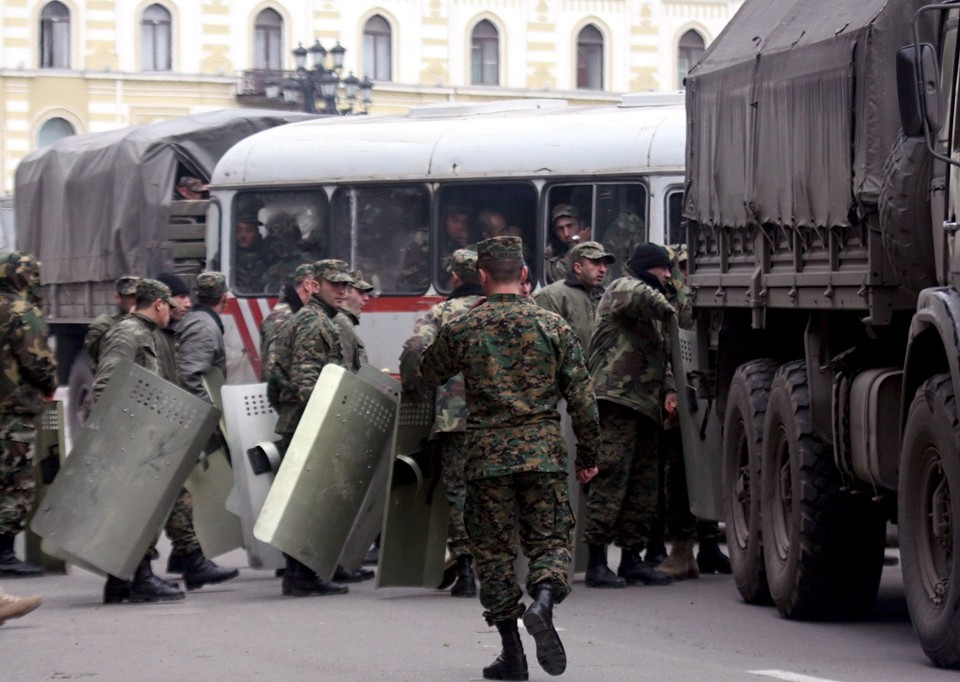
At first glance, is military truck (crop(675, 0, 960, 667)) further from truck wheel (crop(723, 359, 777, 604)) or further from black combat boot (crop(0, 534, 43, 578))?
black combat boot (crop(0, 534, 43, 578))

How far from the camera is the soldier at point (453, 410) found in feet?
35.2

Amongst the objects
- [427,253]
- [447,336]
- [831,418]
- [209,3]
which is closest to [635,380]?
[831,418]

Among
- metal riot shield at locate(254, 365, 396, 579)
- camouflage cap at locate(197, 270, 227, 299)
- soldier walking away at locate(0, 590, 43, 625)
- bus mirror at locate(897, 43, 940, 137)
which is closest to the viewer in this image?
bus mirror at locate(897, 43, 940, 137)

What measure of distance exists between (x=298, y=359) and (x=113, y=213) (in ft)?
36.1

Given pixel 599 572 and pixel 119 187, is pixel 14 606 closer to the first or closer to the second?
pixel 599 572

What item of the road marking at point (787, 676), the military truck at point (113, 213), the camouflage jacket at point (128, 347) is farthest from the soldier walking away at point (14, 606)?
the military truck at point (113, 213)

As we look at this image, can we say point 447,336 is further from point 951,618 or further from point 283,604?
point 283,604

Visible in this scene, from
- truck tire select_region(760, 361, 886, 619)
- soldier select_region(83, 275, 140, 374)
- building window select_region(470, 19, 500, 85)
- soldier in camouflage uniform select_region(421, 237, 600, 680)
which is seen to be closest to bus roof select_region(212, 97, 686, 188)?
soldier select_region(83, 275, 140, 374)

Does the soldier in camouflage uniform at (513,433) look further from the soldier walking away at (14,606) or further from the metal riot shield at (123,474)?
the metal riot shield at (123,474)

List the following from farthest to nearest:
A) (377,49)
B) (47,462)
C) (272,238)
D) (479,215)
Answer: (377,49) → (272,238) → (479,215) → (47,462)

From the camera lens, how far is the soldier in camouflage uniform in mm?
7875

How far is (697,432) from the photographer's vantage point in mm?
11617

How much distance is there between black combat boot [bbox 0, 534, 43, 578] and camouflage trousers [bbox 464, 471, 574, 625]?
472 cm

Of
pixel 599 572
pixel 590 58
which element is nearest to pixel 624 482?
pixel 599 572
